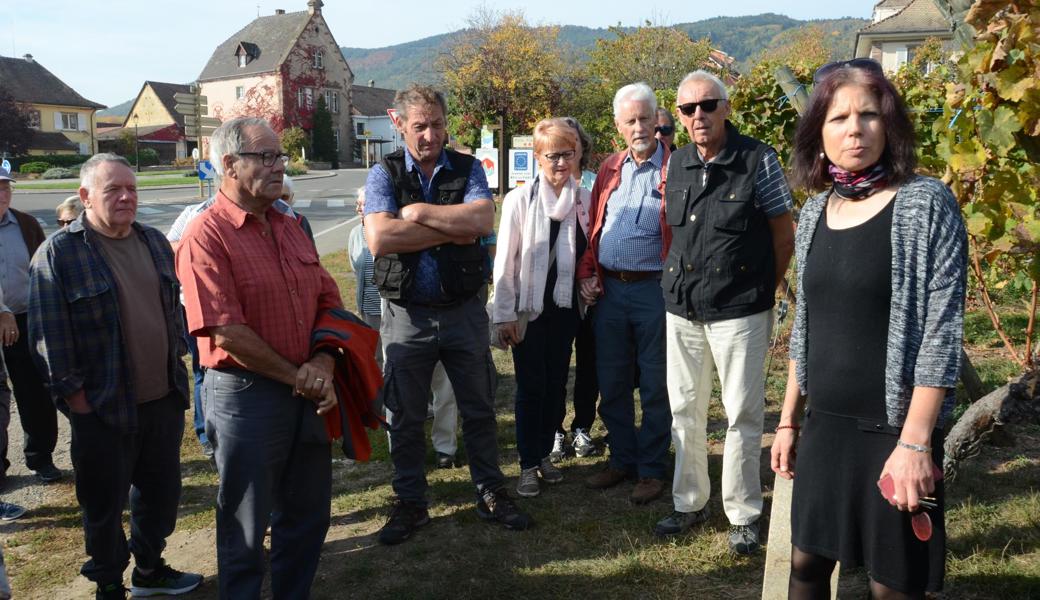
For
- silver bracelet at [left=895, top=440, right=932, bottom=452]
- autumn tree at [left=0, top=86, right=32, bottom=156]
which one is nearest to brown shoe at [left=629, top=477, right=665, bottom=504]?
silver bracelet at [left=895, top=440, right=932, bottom=452]

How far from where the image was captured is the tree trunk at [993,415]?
3451mm

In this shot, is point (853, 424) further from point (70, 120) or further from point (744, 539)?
point (70, 120)

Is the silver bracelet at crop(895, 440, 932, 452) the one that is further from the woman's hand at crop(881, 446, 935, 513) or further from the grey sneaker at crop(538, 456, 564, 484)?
the grey sneaker at crop(538, 456, 564, 484)

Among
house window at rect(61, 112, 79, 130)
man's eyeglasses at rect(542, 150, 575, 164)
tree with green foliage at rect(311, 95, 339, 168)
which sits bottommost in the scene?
man's eyeglasses at rect(542, 150, 575, 164)

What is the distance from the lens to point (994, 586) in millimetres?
3332

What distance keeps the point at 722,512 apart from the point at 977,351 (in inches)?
166

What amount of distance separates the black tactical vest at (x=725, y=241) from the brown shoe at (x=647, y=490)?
1.16 meters

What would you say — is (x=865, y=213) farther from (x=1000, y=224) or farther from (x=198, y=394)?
(x=198, y=394)

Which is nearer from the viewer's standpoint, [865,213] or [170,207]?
[865,213]

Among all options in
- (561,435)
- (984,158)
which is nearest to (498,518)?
(561,435)

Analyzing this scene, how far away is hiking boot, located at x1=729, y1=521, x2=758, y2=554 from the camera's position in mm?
3818

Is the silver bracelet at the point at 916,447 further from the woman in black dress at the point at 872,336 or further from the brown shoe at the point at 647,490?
the brown shoe at the point at 647,490

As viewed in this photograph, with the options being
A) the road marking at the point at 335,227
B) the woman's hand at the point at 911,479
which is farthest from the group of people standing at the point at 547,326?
the road marking at the point at 335,227

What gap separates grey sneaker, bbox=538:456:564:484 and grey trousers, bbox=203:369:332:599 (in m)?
1.94
